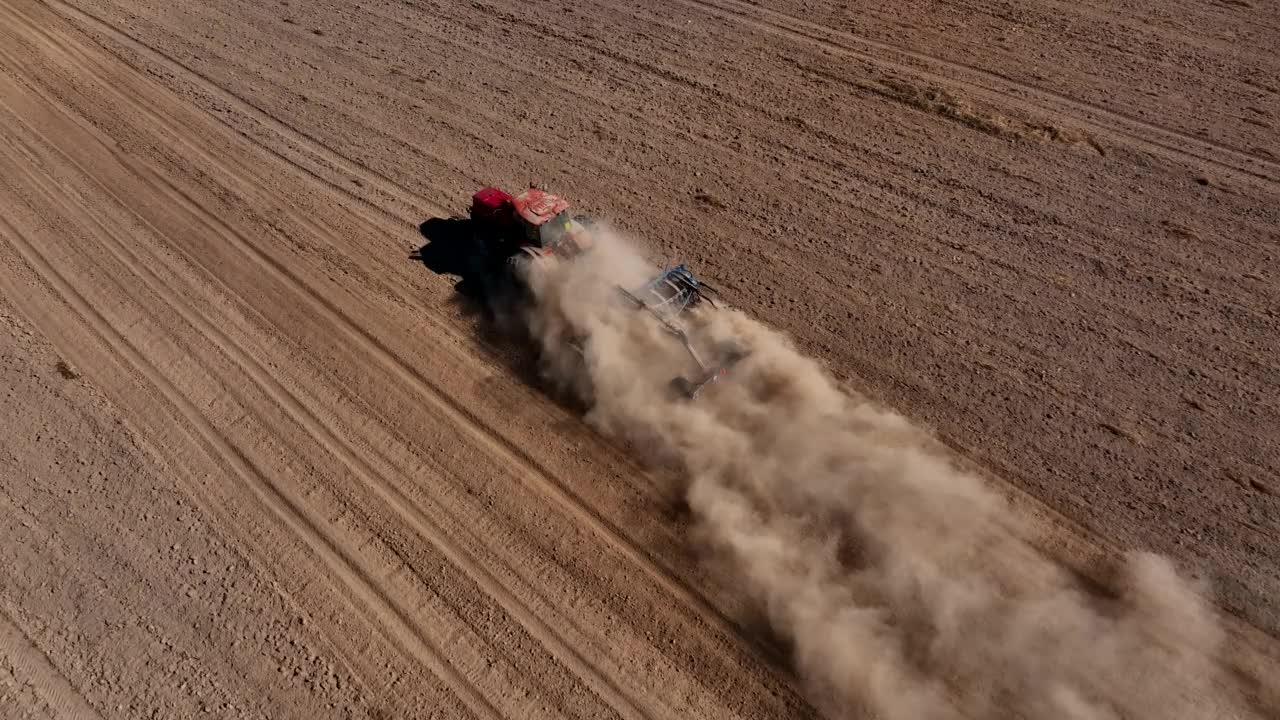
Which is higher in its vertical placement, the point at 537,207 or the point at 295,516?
the point at 537,207

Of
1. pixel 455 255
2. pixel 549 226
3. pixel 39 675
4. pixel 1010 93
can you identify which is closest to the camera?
pixel 39 675

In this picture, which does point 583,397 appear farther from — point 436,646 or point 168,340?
point 168,340

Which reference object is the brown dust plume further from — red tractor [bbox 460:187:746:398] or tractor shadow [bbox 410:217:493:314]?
tractor shadow [bbox 410:217:493:314]

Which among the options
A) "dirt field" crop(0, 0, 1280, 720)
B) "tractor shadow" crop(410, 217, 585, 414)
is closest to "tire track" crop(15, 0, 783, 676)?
"dirt field" crop(0, 0, 1280, 720)

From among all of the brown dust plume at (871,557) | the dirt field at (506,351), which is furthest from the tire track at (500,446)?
the brown dust plume at (871,557)

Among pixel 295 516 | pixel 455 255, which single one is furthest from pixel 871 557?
pixel 455 255

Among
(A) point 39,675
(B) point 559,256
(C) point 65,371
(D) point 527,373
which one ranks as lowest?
(A) point 39,675

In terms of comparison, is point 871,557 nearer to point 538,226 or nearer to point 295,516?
point 538,226

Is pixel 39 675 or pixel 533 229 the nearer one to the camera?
pixel 39 675
